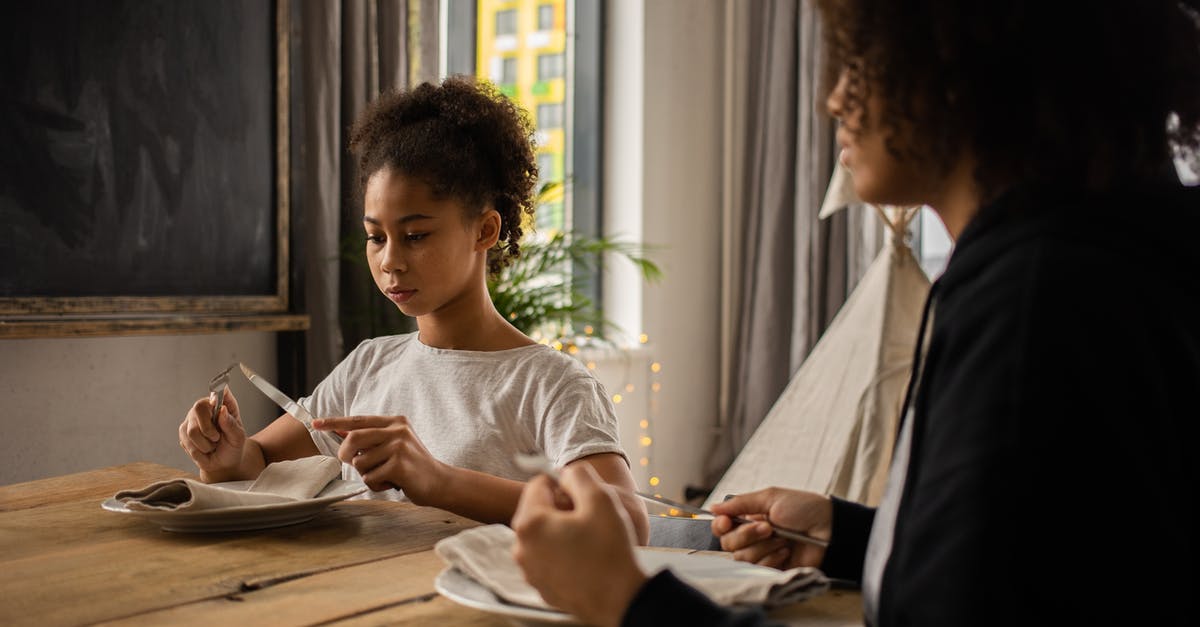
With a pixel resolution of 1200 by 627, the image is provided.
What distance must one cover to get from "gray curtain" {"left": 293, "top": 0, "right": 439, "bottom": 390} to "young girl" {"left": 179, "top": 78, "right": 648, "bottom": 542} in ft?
2.68

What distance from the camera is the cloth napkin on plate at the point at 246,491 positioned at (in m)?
1.00

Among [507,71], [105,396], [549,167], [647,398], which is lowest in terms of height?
[647,398]

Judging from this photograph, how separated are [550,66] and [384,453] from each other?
2.74 meters

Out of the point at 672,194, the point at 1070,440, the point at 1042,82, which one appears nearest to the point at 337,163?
the point at 672,194

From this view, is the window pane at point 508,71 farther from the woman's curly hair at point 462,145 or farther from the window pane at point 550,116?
the woman's curly hair at point 462,145

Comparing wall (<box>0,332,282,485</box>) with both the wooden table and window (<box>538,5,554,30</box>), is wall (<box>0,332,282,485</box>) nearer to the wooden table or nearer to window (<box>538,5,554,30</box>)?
the wooden table

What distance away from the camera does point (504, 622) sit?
74cm

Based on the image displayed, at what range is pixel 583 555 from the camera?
602mm

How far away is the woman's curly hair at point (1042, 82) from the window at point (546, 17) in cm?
302

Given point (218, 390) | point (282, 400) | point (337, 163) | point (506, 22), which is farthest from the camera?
point (506, 22)

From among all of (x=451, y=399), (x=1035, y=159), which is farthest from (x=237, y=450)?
(x=1035, y=159)

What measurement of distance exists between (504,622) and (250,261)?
1736 mm

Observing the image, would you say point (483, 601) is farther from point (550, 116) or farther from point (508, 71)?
point (550, 116)

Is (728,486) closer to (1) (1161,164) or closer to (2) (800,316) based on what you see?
(2) (800,316)
